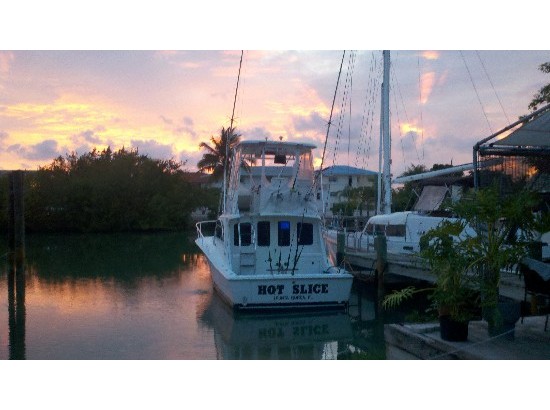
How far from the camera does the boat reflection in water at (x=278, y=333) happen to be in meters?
12.3

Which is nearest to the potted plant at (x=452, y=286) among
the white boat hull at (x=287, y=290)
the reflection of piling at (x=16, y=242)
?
the white boat hull at (x=287, y=290)

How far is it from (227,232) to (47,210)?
117 ft

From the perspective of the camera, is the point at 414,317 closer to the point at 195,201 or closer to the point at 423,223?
the point at 423,223

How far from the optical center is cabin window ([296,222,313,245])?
1619 centimetres

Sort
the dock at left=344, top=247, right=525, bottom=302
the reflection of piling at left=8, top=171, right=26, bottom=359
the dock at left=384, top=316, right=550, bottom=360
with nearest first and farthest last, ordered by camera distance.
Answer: the dock at left=384, top=316, right=550, bottom=360 → the dock at left=344, top=247, right=525, bottom=302 → the reflection of piling at left=8, top=171, right=26, bottom=359

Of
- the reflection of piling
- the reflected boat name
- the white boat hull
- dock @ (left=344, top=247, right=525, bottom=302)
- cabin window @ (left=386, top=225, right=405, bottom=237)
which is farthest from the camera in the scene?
cabin window @ (left=386, top=225, right=405, bottom=237)

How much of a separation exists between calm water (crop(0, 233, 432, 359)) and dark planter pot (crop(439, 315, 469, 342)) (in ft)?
6.01

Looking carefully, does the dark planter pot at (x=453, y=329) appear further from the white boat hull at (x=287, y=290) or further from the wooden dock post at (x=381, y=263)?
the wooden dock post at (x=381, y=263)

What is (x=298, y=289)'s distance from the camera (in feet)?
47.7

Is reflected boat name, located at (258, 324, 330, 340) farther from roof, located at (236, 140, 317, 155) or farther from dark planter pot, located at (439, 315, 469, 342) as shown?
dark planter pot, located at (439, 315, 469, 342)

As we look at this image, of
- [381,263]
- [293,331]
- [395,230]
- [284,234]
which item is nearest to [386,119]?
[395,230]

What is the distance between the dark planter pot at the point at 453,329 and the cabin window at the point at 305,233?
9.21 m

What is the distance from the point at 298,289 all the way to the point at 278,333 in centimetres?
132

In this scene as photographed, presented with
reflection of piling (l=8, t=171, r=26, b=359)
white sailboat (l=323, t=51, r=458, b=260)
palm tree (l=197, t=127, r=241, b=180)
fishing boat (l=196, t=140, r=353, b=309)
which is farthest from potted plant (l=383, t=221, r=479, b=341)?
palm tree (l=197, t=127, r=241, b=180)
